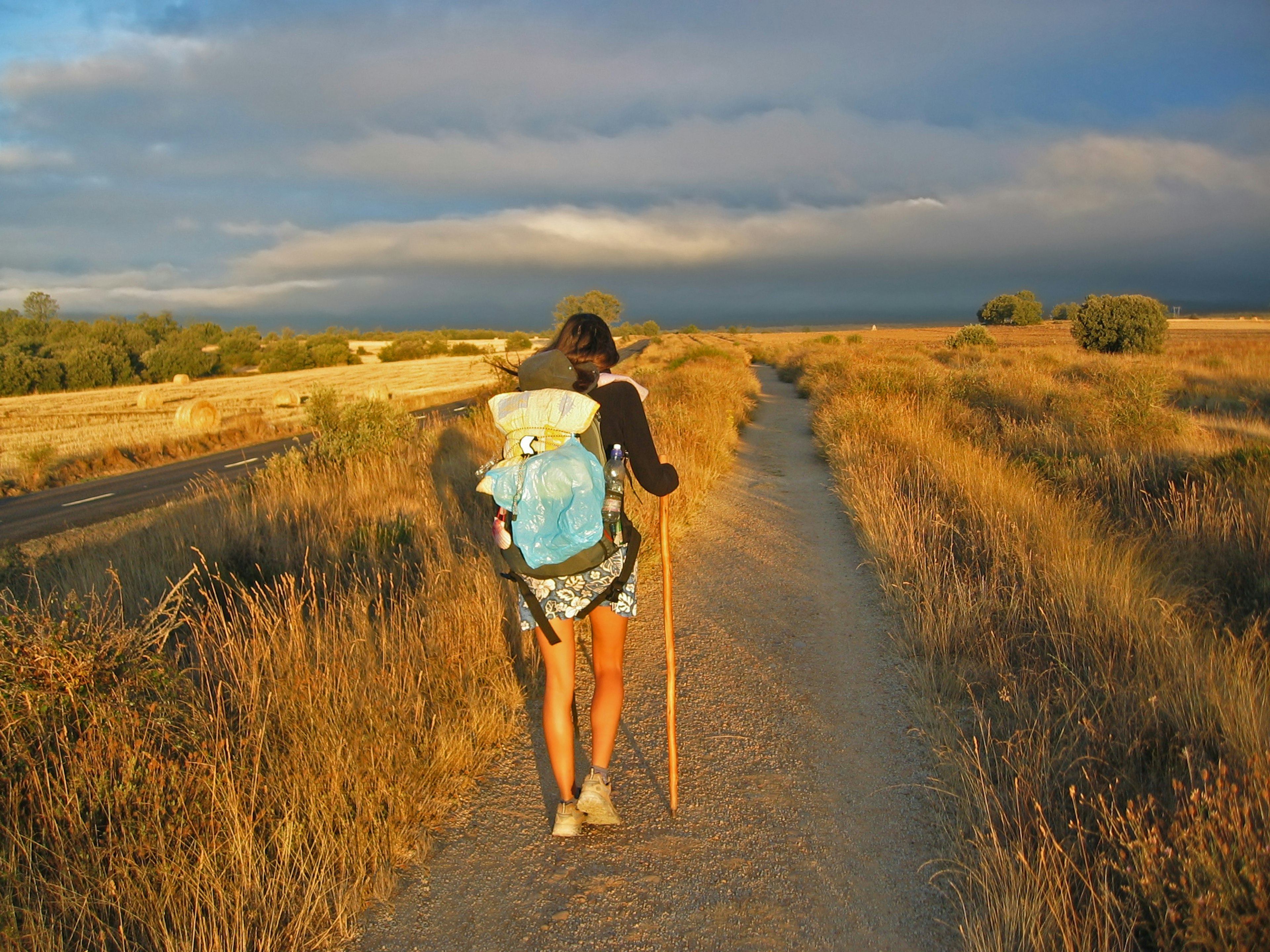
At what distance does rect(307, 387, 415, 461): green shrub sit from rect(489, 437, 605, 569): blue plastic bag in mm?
9116

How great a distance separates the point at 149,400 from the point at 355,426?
23.6 metres

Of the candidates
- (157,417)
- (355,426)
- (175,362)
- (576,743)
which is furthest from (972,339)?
(175,362)

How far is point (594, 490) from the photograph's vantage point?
8.82ft

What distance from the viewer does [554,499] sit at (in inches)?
105

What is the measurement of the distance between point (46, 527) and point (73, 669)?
11348mm

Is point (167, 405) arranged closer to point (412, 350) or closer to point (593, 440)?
point (593, 440)

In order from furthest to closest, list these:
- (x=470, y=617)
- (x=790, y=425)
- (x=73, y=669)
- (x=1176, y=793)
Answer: (x=790, y=425), (x=470, y=617), (x=73, y=669), (x=1176, y=793)

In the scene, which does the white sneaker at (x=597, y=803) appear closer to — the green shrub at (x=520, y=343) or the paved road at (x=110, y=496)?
the paved road at (x=110, y=496)

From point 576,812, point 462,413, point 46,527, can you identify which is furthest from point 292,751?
point 462,413

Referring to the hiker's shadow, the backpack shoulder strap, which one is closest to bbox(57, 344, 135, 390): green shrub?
the hiker's shadow

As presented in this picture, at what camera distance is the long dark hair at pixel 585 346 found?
9.40ft

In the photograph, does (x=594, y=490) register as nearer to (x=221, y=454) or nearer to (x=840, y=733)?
(x=840, y=733)

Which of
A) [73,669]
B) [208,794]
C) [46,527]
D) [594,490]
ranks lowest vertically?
[46,527]

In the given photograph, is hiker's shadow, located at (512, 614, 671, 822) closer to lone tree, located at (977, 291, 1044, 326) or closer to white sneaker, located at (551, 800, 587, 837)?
white sneaker, located at (551, 800, 587, 837)
